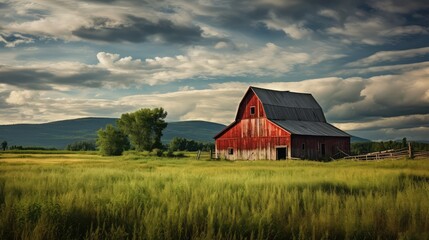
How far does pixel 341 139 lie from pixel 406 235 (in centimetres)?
5447

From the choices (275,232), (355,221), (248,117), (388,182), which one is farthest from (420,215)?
(248,117)

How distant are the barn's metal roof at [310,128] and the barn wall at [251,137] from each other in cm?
152

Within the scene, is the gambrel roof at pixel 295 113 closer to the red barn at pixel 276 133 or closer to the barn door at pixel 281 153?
the red barn at pixel 276 133

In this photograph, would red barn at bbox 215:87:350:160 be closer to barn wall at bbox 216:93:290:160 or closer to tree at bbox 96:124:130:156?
barn wall at bbox 216:93:290:160

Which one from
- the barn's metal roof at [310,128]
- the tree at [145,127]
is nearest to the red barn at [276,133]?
the barn's metal roof at [310,128]

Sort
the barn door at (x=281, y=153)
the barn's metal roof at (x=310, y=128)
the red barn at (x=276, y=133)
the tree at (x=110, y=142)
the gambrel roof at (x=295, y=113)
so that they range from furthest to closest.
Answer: the tree at (x=110, y=142), the gambrel roof at (x=295, y=113), the barn door at (x=281, y=153), the barn's metal roof at (x=310, y=128), the red barn at (x=276, y=133)

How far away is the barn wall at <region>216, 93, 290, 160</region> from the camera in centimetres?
5272

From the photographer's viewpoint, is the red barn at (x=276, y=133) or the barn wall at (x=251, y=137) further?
the barn wall at (x=251, y=137)

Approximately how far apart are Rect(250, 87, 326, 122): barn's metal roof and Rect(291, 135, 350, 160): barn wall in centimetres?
575

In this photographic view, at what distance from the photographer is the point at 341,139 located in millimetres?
59312

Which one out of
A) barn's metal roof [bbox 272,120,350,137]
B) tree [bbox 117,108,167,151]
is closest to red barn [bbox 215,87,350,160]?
barn's metal roof [bbox 272,120,350,137]

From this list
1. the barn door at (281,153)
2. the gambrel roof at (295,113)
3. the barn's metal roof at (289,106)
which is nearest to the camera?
the barn door at (281,153)

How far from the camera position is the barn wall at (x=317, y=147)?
168 ft

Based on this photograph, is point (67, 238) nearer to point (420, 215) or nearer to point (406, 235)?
point (406, 235)
